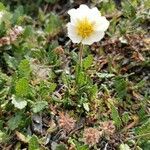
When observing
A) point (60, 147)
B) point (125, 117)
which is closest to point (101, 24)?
point (125, 117)

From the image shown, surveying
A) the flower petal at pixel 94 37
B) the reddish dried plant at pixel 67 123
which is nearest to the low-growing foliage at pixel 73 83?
the reddish dried plant at pixel 67 123

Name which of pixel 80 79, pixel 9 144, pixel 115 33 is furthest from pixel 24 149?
pixel 115 33

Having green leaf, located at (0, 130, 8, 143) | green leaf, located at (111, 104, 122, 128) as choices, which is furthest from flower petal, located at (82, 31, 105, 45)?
green leaf, located at (0, 130, 8, 143)

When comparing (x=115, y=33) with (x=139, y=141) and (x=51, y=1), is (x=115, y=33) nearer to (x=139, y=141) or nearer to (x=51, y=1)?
(x=51, y=1)

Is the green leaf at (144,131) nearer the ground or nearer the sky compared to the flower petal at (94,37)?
nearer the ground

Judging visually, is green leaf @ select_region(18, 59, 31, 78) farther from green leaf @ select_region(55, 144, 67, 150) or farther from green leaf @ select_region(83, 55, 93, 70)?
green leaf @ select_region(55, 144, 67, 150)

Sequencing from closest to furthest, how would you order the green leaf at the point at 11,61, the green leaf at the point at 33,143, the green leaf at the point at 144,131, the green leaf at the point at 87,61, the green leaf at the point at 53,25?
the green leaf at the point at 33,143 → the green leaf at the point at 144,131 → the green leaf at the point at 87,61 → the green leaf at the point at 11,61 → the green leaf at the point at 53,25

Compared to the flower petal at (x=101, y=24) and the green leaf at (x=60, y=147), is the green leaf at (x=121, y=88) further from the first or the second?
the green leaf at (x=60, y=147)
